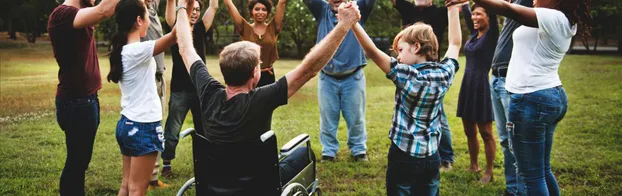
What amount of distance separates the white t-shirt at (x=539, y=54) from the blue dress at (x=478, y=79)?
1.50m

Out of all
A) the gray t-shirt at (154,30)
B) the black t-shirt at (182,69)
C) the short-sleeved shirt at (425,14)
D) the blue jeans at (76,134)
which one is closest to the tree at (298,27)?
the short-sleeved shirt at (425,14)

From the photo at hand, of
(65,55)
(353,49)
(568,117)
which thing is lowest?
(568,117)

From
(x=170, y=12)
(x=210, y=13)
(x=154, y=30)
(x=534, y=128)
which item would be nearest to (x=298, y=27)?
(x=154, y=30)

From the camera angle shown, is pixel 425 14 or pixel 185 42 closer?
pixel 185 42

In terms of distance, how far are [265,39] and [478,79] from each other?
2215 millimetres

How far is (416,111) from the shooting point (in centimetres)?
286

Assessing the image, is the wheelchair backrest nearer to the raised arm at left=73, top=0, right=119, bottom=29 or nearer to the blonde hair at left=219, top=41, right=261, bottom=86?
the blonde hair at left=219, top=41, right=261, bottom=86

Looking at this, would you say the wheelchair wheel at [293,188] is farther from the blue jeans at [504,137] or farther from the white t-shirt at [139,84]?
the blue jeans at [504,137]

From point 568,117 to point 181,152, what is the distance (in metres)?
6.12

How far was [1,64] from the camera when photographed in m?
19.4

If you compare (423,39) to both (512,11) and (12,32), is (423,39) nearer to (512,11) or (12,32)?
(512,11)

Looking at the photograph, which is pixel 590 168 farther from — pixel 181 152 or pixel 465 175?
pixel 181 152

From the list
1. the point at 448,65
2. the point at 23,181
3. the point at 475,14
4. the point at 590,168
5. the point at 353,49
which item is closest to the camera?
the point at 448,65

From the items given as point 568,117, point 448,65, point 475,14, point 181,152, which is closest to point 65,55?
point 448,65
